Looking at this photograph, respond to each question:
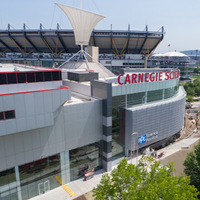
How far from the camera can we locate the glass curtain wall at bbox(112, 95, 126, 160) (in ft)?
105

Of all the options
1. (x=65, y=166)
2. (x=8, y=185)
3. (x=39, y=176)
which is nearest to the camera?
(x=8, y=185)

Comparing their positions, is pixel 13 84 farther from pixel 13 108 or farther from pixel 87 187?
pixel 87 187

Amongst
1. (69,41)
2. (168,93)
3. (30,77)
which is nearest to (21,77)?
(30,77)

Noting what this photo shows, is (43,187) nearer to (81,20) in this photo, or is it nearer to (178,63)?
(81,20)

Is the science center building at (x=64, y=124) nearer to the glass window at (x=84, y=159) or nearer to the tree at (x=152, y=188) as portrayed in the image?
the glass window at (x=84, y=159)

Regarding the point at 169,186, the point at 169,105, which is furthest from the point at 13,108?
the point at 169,105

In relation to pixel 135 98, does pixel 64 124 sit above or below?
below

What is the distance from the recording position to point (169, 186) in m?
17.2

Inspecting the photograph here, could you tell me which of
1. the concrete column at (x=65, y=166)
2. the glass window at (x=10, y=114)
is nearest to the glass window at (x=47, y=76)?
Result: the glass window at (x=10, y=114)

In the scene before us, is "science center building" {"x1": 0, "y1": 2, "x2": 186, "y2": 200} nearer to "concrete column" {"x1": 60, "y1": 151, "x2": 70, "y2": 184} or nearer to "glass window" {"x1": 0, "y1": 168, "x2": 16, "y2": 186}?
"concrete column" {"x1": 60, "y1": 151, "x2": 70, "y2": 184}

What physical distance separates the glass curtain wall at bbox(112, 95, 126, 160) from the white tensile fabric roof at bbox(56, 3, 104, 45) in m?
29.9

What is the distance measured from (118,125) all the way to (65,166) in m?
11.8

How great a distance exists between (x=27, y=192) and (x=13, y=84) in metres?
15.5

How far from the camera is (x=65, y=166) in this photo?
2825cm
